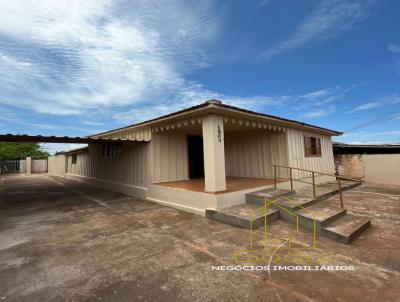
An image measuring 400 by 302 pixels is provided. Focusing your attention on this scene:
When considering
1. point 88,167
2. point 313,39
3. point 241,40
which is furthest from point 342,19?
point 88,167

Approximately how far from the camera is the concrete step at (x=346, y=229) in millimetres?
3793

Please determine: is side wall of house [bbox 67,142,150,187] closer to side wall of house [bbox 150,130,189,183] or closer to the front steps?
side wall of house [bbox 150,130,189,183]

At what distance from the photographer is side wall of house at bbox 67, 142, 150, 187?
26.9 feet

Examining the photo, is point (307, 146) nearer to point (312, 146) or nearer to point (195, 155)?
point (312, 146)

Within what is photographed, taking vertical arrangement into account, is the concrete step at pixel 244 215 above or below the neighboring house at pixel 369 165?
below

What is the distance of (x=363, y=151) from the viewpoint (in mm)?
14148

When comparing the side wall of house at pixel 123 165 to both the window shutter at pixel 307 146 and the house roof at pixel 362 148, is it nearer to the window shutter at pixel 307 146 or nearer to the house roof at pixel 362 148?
the window shutter at pixel 307 146

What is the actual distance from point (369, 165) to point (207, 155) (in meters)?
10.5

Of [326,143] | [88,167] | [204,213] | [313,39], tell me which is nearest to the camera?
[204,213]

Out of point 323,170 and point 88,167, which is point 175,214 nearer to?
point 323,170

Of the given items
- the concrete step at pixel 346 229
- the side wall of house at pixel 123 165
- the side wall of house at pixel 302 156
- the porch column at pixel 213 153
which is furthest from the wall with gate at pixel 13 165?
the concrete step at pixel 346 229

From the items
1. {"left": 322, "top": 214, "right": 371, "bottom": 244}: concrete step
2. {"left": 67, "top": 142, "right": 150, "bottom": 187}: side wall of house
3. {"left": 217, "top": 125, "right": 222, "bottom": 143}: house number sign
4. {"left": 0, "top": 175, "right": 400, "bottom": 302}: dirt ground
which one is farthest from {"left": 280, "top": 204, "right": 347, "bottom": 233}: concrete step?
{"left": 67, "top": 142, "right": 150, "bottom": 187}: side wall of house

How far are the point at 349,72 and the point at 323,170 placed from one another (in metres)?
9.84

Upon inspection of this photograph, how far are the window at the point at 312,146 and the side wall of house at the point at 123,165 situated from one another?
6919mm
